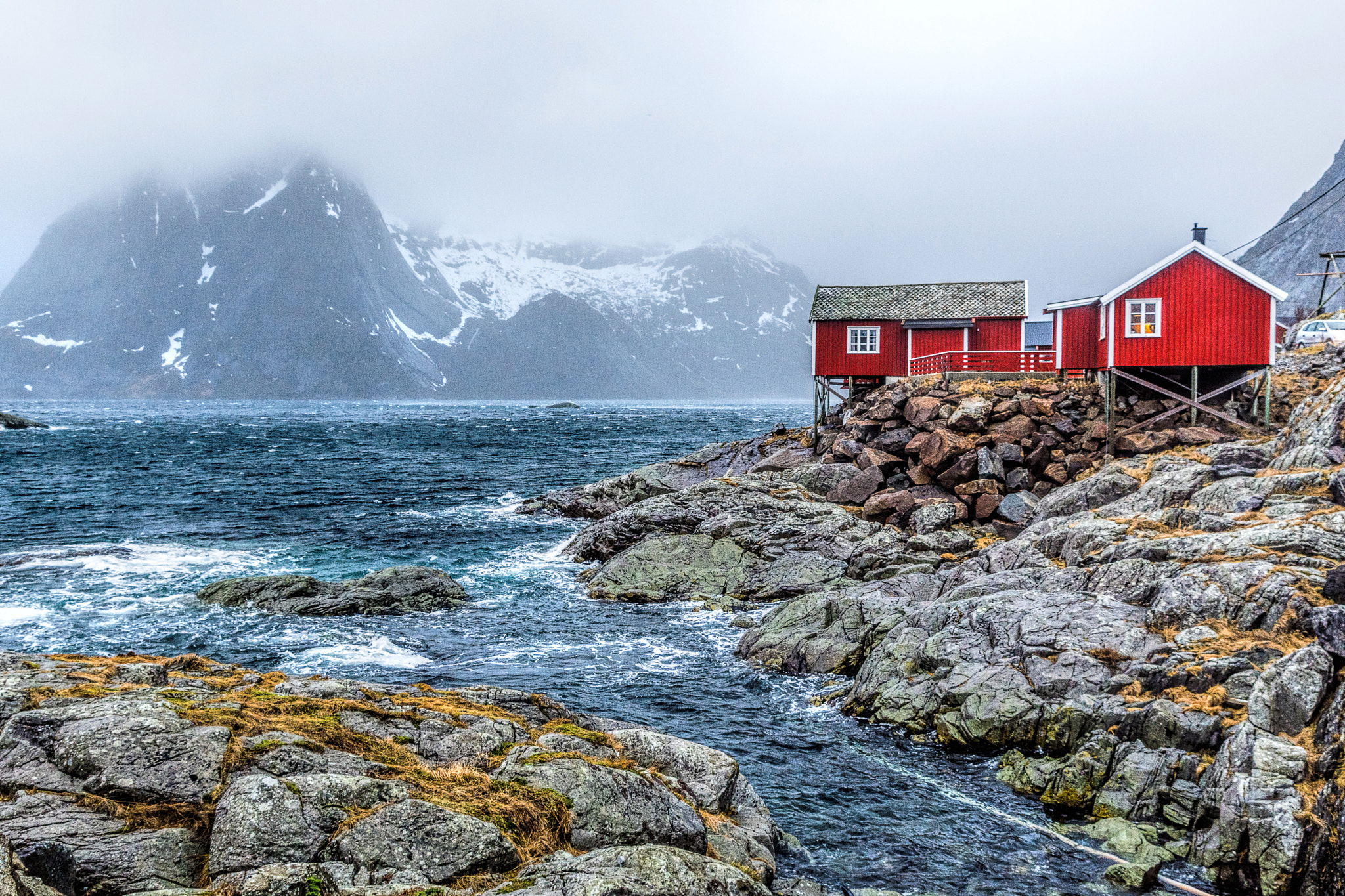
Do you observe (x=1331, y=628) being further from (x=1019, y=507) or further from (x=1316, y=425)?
(x=1019, y=507)

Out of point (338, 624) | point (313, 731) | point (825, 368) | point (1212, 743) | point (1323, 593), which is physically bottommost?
point (338, 624)

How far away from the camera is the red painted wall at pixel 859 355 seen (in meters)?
47.2

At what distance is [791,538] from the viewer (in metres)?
28.0

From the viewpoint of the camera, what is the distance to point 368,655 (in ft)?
65.9

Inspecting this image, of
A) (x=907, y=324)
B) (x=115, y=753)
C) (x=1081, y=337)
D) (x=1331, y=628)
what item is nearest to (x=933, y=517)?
(x=1081, y=337)

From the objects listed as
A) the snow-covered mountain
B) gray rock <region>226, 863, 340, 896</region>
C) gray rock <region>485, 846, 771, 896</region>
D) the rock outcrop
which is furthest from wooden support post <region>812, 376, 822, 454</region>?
the snow-covered mountain

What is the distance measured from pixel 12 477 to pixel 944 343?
5992cm

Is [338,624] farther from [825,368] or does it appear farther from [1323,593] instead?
[825,368]

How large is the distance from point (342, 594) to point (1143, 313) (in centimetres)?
3309

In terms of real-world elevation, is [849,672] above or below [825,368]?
below

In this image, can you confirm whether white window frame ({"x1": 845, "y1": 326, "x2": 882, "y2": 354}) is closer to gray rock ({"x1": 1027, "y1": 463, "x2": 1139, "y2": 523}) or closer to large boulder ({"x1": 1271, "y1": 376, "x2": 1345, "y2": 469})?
gray rock ({"x1": 1027, "y1": 463, "x2": 1139, "y2": 523})

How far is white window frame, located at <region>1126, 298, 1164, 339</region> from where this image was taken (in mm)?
33781

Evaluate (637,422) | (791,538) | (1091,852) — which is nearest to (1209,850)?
(1091,852)

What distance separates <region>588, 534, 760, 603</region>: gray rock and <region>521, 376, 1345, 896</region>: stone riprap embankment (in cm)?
11
